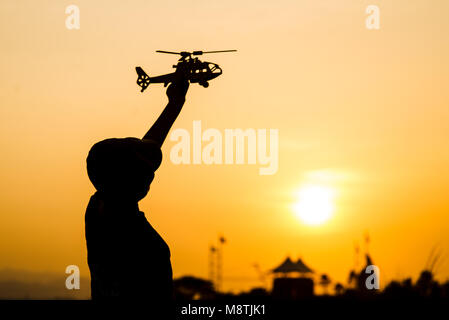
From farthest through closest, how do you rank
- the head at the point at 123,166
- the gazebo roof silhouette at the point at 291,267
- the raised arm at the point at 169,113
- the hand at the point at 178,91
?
the gazebo roof silhouette at the point at 291,267 < the hand at the point at 178,91 < the raised arm at the point at 169,113 < the head at the point at 123,166

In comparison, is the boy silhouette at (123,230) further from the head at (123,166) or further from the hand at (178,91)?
the hand at (178,91)

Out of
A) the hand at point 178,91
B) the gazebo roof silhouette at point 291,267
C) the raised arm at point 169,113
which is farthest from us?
the gazebo roof silhouette at point 291,267

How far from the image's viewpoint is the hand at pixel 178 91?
573 centimetres

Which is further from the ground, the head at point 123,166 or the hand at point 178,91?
the hand at point 178,91

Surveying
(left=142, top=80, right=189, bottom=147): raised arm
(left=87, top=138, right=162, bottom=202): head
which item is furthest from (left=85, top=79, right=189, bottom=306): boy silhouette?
(left=142, top=80, right=189, bottom=147): raised arm

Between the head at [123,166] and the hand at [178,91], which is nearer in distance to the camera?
the head at [123,166]

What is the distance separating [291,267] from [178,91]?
5628 centimetres

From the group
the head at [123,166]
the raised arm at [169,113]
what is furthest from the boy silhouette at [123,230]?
the raised arm at [169,113]

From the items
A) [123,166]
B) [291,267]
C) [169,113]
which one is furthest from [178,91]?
[291,267]

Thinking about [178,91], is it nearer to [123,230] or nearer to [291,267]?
[123,230]

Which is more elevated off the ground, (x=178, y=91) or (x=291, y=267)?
(x=178, y=91)

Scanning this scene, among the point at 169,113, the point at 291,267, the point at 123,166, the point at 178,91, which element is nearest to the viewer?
the point at 123,166

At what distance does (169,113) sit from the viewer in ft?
18.4
